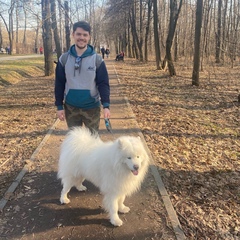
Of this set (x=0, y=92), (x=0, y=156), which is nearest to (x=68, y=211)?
(x=0, y=156)

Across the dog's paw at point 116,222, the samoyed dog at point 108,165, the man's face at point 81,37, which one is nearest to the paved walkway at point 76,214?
the dog's paw at point 116,222

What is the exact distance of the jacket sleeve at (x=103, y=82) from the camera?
3.76 meters

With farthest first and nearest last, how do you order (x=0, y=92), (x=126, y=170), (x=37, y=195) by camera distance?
(x=0, y=92) → (x=37, y=195) → (x=126, y=170)

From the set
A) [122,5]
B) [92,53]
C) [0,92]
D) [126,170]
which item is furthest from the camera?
[122,5]

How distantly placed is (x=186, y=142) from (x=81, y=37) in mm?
4017

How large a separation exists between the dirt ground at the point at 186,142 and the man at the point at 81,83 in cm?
173

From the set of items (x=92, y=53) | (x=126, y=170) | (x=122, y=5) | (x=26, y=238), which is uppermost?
(x=122, y=5)

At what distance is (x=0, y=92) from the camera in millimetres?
13125

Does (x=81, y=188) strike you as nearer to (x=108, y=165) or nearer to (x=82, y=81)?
(x=108, y=165)

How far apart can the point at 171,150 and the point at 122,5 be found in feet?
72.2

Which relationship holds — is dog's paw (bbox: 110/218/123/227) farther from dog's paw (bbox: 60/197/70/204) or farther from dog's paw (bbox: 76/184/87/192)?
dog's paw (bbox: 76/184/87/192)

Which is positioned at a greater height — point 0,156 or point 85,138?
point 85,138

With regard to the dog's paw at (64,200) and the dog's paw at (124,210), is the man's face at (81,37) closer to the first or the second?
the dog's paw at (64,200)

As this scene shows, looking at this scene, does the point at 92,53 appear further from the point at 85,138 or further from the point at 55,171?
the point at 55,171
